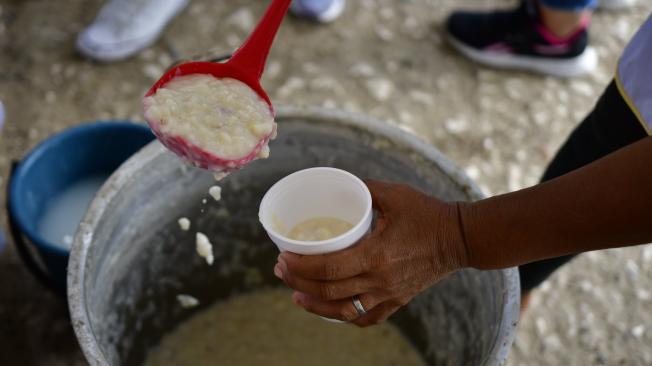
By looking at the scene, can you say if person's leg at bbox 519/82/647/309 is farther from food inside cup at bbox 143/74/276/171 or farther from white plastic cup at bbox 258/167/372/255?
food inside cup at bbox 143/74/276/171

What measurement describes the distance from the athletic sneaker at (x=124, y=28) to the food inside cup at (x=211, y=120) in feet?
4.51

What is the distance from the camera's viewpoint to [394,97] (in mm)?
2371

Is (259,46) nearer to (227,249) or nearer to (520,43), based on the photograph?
(227,249)

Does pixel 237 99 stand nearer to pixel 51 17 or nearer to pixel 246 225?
pixel 246 225

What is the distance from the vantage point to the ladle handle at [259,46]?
1.18 m

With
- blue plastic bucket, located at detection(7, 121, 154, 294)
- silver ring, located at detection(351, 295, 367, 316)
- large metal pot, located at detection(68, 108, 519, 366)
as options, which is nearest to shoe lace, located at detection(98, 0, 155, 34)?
blue plastic bucket, located at detection(7, 121, 154, 294)

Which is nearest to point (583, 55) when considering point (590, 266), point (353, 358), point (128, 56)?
point (590, 266)

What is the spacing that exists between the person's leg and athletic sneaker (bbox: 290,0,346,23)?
4.29 ft

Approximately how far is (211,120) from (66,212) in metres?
0.90

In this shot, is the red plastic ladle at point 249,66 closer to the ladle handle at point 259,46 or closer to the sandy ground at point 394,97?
the ladle handle at point 259,46

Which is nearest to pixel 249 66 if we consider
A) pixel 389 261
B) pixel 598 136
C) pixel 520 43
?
pixel 389 261

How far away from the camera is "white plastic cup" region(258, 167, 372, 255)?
1139 mm

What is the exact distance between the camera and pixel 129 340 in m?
1.50

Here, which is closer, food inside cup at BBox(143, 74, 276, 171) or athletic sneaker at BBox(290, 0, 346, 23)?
food inside cup at BBox(143, 74, 276, 171)
